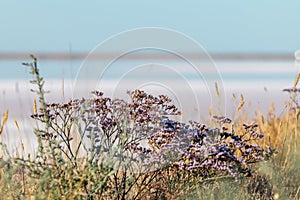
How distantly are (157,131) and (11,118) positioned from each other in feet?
17.7

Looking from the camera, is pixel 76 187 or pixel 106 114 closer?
pixel 76 187

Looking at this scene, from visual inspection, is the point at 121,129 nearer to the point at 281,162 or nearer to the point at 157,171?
the point at 157,171

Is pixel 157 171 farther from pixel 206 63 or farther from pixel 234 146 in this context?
pixel 206 63

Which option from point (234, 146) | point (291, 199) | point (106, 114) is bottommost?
point (291, 199)

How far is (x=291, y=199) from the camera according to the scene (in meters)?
3.44

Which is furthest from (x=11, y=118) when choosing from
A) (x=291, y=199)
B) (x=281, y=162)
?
(x=291, y=199)

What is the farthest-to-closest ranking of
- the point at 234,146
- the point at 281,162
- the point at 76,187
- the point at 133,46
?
the point at 281,162 < the point at 133,46 < the point at 234,146 < the point at 76,187

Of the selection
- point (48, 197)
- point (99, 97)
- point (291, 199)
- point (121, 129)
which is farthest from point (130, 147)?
point (291, 199)

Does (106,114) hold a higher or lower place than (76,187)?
higher

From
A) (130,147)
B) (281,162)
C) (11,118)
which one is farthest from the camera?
(11,118)

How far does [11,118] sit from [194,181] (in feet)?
17.6

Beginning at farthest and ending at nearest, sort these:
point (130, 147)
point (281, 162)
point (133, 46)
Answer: point (281, 162)
point (133, 46)
point (130, 147)

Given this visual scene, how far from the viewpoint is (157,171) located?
3.02 metres

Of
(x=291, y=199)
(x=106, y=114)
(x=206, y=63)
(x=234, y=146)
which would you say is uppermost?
(x=206, y=63)
